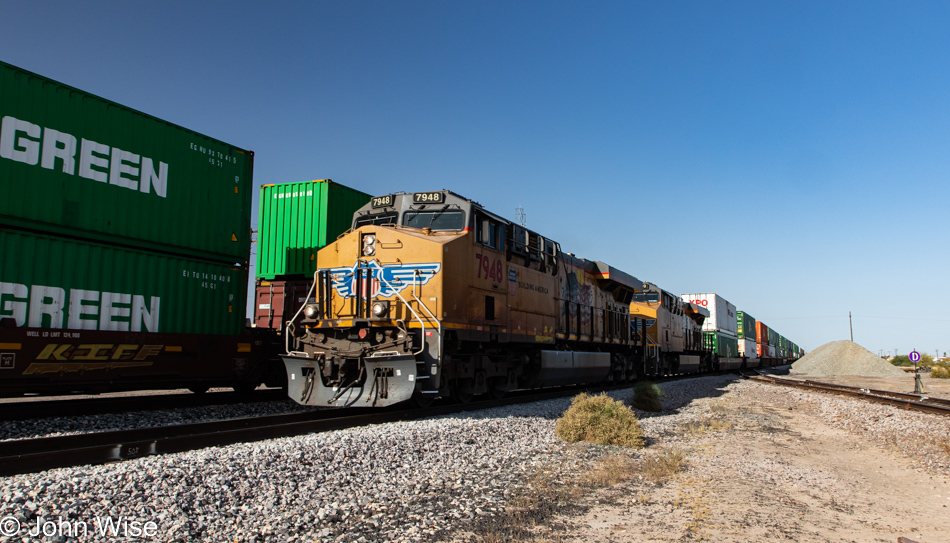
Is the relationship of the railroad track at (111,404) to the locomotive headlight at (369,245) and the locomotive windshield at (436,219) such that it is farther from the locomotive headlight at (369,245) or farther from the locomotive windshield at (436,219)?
the locomotive windshield at (436,219)

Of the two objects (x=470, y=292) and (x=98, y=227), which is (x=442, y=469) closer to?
(x=470, y=292)

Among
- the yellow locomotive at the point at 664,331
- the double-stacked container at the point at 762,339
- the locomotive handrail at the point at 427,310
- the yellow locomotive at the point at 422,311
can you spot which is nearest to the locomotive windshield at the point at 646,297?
the yellow locomotive at the point at 664,331

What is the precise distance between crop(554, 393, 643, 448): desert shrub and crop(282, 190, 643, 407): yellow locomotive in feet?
6.79

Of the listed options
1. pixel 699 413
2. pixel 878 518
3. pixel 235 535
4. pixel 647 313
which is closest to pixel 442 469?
pixel 235 535

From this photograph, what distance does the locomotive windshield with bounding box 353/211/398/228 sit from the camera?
10734mm

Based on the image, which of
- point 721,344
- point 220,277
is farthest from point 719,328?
point 220,277

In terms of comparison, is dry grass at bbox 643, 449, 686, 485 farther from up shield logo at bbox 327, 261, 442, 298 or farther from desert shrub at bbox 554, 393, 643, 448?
up shield logo at bbox 327, 261, 442, 298

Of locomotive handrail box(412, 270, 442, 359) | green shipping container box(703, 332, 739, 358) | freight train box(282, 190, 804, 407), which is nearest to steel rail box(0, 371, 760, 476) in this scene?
freight train box(282, 190, 804, 407)

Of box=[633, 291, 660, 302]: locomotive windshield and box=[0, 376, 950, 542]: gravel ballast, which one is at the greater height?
box=[633, 291, 660, 302]: locomotive windshield

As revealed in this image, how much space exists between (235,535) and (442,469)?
2407 mm

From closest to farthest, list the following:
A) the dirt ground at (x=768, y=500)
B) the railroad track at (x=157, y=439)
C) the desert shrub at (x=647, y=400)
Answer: the dirt ground at (x=768, y=500)
the railroad track at (x=157, y=439)
the desert shrub at (x=647, y=400)

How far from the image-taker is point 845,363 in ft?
141

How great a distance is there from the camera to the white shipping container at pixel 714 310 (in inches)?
1286

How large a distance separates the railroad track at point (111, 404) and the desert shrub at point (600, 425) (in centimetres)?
715
